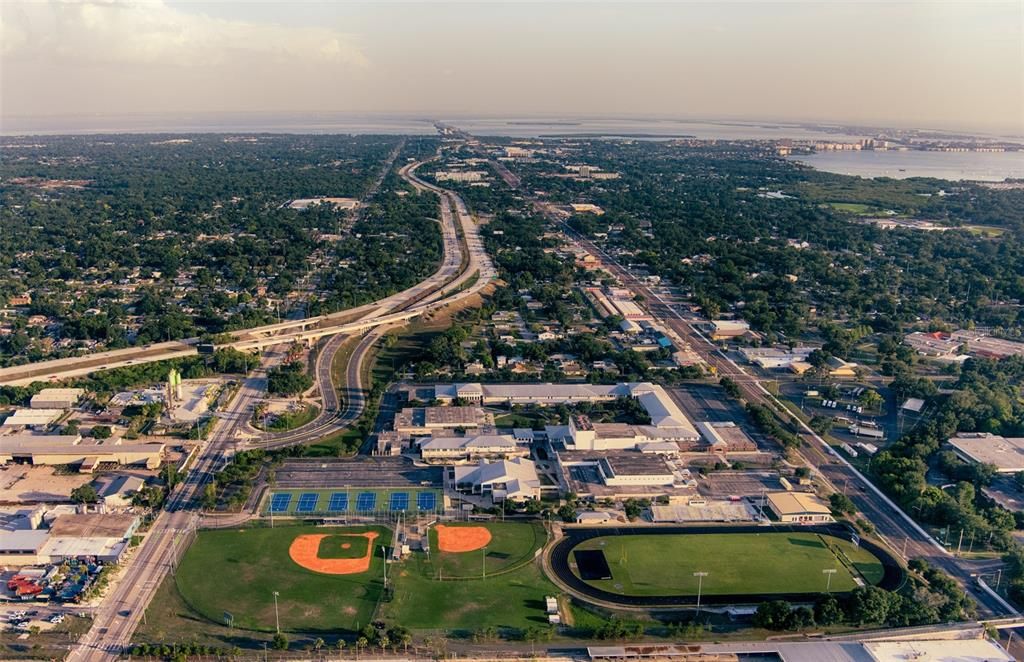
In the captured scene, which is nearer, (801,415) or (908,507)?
(908,507)

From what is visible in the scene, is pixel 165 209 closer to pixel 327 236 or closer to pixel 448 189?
pixel 327 236

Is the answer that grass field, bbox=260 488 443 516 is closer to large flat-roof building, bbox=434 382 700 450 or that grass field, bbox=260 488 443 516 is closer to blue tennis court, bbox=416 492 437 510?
blue tennis court, bbox=416 492 437 510

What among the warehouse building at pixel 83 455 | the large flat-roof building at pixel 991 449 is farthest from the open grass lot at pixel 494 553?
the large flat-roof building at pixel 991 449

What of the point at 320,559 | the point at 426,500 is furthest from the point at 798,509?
the point at 320,559

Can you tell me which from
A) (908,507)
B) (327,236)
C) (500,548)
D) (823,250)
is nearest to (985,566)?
(908,507)

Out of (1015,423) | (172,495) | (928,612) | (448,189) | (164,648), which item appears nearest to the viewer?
(164,648)

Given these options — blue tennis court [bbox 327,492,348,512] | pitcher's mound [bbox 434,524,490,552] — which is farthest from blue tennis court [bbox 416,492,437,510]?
blue tennis court [bbox 327,492,348,512]

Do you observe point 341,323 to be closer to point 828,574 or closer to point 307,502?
point 307,502
